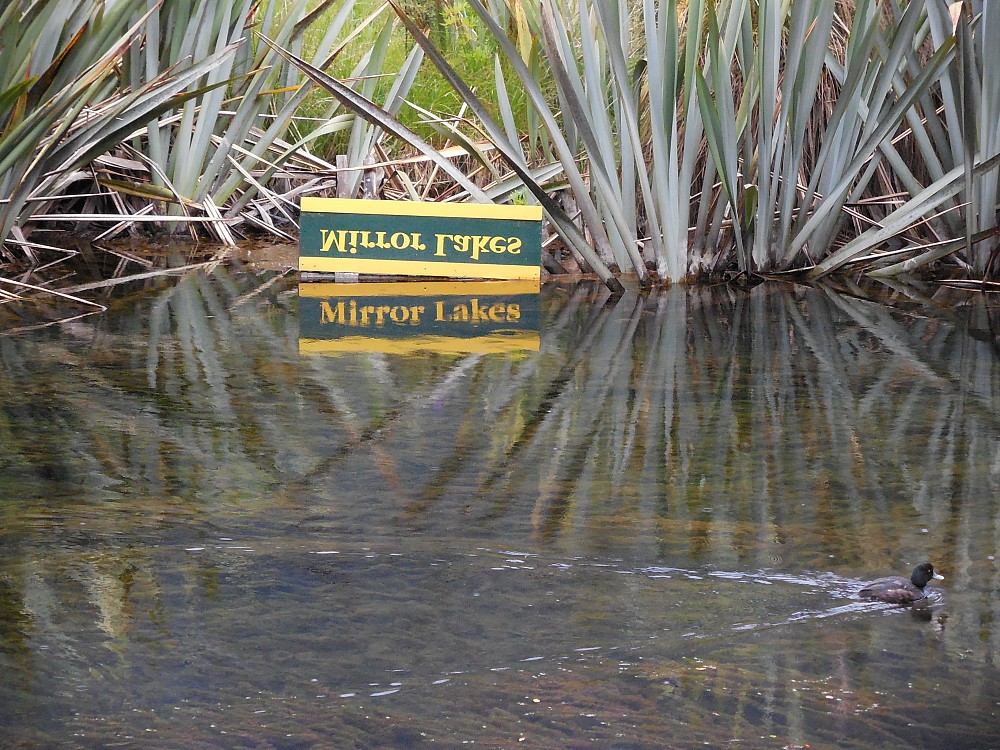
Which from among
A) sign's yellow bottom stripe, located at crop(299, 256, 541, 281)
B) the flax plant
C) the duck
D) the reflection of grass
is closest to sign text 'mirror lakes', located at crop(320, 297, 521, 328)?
sign's yellow bottom stripe, located at crop(299, 256, 541, 281)

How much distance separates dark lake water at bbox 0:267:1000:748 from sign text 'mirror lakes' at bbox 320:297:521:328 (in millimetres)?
614

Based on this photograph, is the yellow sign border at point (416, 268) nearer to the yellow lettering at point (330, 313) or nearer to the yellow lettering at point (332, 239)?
the yellow lettering at point (332, 239)

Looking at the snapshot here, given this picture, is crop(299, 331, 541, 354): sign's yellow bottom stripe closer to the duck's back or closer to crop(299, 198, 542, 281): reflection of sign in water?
crop(299, 198, 542, 281): reflection of sign in water

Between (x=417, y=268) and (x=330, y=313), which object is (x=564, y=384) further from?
(x=417, y=268)

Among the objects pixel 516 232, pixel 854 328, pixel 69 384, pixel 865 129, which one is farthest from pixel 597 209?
pixel 69 384

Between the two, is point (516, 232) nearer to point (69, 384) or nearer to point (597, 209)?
point (597, 209)

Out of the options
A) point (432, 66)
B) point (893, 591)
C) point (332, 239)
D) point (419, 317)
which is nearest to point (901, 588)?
point (893, 591)

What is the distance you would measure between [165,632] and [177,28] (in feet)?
15.0

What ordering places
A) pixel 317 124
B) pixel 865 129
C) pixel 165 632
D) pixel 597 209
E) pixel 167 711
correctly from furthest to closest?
pixel 317 124
pixel 597 209
pixel 865 129
pixel 165 632
pixel 167 711

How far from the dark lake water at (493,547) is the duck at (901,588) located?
0.02 m

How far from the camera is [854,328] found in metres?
3.77

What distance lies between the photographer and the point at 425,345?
11.4ft

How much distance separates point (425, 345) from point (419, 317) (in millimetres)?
541

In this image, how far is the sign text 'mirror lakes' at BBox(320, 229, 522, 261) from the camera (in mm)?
4805
